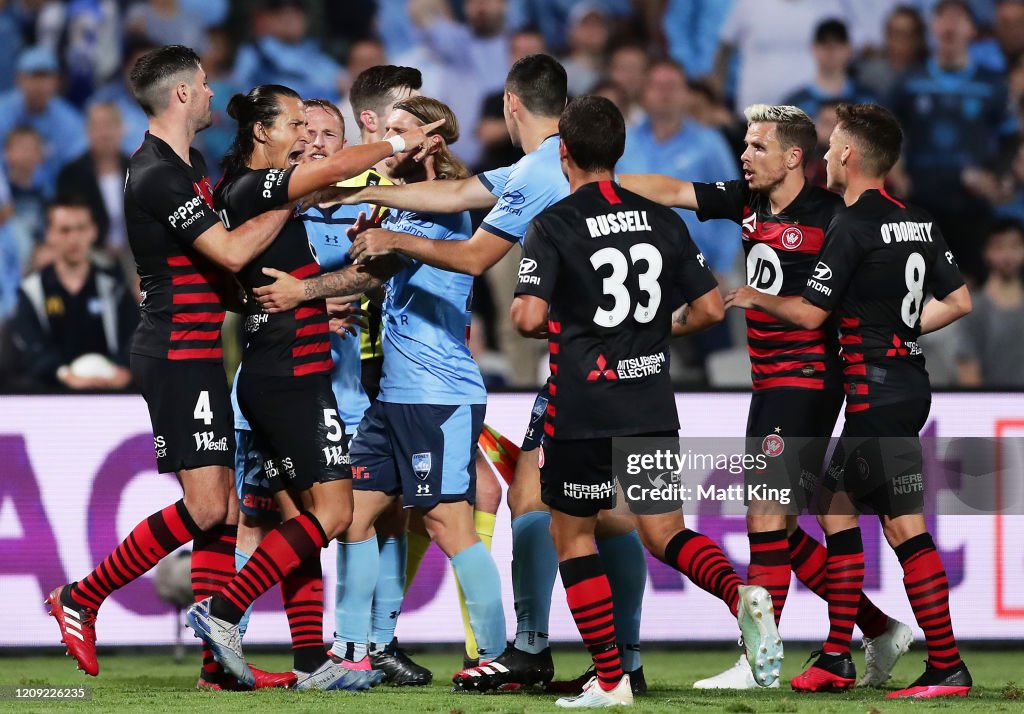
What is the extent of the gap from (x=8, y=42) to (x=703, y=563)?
8807mm

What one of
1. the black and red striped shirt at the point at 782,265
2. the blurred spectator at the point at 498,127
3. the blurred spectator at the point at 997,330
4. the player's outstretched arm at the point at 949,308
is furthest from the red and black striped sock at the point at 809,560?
the blurred spectator at the point at 498,127

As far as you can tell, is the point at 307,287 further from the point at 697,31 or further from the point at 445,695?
the point at 697,31

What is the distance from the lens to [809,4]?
37.8 feet

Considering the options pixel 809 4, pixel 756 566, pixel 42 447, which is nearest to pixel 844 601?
pixel 756 566

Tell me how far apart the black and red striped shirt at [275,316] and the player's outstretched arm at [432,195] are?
302mm

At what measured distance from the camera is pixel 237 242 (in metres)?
5.56

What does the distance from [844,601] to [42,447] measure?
4.37 m

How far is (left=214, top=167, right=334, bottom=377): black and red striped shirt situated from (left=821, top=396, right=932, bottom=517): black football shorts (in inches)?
89.1

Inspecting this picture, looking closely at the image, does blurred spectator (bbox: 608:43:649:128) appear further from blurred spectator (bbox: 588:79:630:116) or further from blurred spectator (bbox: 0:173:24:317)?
blurred spectator (bbox: 0:173:24:317)

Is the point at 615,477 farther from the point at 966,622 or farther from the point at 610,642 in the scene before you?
the point at 966,622

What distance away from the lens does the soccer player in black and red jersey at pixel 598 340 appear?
5098 millimetres

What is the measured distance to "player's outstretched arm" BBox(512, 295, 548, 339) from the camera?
502cm

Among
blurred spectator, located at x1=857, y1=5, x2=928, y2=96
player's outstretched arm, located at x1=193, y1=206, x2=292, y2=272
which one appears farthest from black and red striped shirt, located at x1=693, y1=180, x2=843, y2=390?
blurred spectator, located at x1=857, y1=5, x2=928, y2=96

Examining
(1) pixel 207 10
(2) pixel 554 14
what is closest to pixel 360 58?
(1) pixel 207 10
